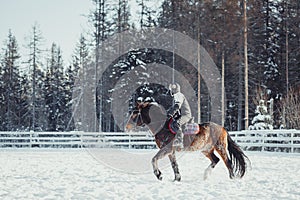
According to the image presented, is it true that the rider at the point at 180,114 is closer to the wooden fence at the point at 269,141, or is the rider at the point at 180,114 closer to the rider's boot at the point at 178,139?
the rider's boot at the point at 178,139

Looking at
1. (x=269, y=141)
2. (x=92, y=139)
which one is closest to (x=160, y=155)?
(x=269, y=141)

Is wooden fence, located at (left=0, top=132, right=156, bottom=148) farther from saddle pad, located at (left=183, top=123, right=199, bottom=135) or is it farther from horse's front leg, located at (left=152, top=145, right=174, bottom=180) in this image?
horse's front leg, located at (left=152, top=145, right=174, bottom=180)

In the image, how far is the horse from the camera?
295 inches

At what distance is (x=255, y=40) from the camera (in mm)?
25469

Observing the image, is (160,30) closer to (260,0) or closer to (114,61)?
(114,61)

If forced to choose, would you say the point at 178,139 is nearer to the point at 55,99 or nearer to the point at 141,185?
the point at 141,185

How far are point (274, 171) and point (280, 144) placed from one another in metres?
6.96

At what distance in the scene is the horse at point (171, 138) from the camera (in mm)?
7500

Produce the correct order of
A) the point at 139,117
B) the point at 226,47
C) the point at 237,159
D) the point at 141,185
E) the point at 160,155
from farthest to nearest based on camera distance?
the point at 226,47 → the point at 237,159 → the point at 139,117 → the point at 160,155 → the point at 141,185

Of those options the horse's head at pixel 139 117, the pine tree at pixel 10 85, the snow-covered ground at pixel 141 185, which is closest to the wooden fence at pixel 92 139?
the snow-covered ground at pixel 141 185

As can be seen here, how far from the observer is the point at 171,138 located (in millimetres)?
7500

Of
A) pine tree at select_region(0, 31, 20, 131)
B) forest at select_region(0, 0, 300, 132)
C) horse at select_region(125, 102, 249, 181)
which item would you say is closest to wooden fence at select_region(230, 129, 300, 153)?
forest at select_region(0, 0, 300, 132)

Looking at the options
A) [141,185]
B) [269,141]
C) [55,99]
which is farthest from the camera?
[55,99]

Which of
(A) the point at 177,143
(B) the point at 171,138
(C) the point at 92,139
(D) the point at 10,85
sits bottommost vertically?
(C) the point at 92,139
